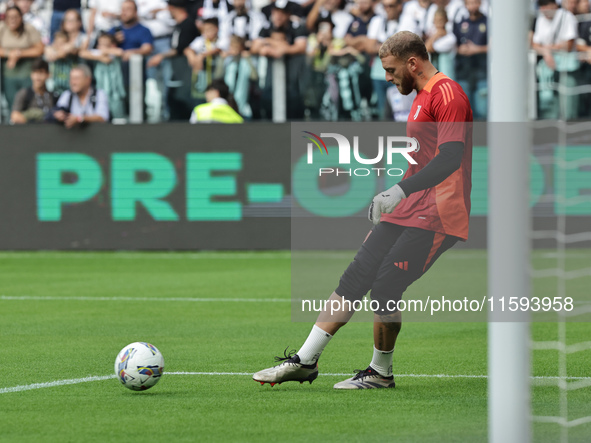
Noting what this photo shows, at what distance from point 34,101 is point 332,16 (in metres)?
4.82

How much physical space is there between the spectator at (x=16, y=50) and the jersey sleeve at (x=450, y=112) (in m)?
A: 11.9

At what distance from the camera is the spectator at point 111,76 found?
17.0 m

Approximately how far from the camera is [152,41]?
17.2 m

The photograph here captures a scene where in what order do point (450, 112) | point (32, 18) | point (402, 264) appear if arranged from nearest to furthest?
point (450, 112) < point (402, 264) < point (32, 18)

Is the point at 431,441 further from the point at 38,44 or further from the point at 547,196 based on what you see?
the point at 38,44

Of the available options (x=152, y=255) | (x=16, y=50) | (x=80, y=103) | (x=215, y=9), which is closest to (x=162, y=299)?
(x=152, y=255)

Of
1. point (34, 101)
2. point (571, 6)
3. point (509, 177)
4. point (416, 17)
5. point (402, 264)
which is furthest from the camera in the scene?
point (34, 101)

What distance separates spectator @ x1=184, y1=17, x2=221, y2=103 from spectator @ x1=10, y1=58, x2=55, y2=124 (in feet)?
7.45

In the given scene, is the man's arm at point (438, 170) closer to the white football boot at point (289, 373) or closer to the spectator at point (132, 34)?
the white football boot at point (289, 373)

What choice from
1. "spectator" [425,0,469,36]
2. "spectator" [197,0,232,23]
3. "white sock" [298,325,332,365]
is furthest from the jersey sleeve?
"spectator" [197,0,232,23]

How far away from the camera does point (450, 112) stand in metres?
6.37

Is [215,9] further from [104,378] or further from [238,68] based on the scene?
[104,378]

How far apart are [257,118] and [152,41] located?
2.07m

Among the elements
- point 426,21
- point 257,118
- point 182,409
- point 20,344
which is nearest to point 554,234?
point 426,21
